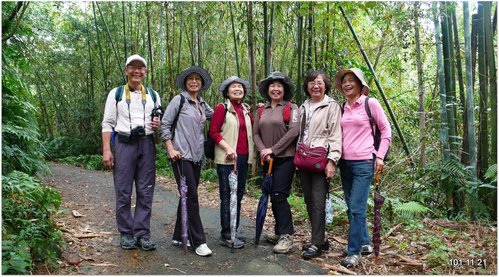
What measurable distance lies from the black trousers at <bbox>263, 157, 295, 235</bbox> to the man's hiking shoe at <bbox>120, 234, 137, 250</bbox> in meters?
1.35

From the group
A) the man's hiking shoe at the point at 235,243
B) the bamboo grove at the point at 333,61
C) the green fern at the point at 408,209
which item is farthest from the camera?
the bamboo grove at the point at 333,61

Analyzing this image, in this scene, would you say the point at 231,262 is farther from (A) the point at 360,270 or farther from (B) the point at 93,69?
(B) the point at 93,69

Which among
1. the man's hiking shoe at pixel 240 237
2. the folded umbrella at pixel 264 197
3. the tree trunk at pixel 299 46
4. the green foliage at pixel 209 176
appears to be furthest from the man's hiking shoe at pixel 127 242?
the green foliage at pixel 209 176

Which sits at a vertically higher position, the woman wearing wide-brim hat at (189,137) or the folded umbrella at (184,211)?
the woman wearing wide-brim hat at (189,137)

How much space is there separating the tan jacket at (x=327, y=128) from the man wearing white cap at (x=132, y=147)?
1.43 metres

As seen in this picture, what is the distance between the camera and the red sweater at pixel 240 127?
3.79m

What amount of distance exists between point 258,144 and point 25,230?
2.04 metres

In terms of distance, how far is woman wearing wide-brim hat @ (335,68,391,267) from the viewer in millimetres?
3416

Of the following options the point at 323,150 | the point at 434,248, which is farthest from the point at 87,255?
the point at 434,248

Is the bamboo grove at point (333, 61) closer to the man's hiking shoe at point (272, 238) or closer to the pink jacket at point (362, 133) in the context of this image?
the pink jacket at point (362, 133)

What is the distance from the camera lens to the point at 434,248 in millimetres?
3678

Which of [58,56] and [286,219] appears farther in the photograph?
[58,56]

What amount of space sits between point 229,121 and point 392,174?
3.40 meters

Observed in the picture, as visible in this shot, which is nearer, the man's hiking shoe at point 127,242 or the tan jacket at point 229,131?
the man's hiking shoe at point 127,242
